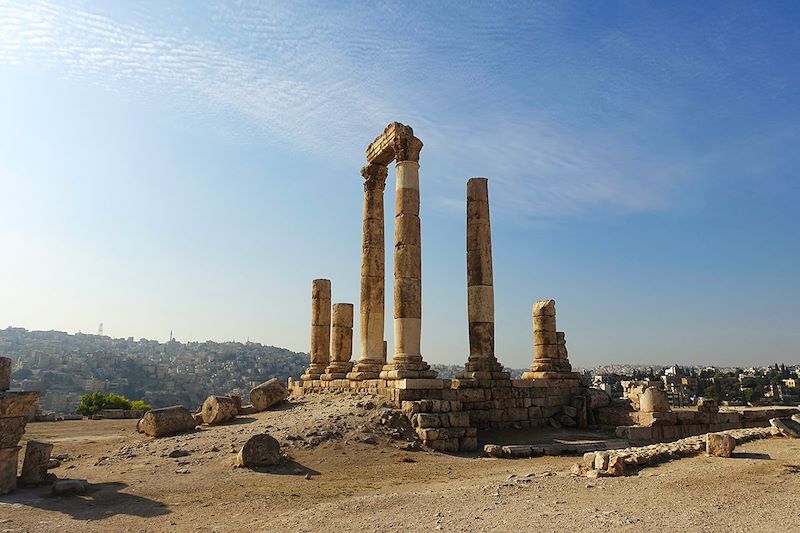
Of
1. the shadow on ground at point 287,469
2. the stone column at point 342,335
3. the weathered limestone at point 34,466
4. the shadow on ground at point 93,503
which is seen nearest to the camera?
the shadow on ground at point 93,503

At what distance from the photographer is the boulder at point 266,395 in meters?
20.1

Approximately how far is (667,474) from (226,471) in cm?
845

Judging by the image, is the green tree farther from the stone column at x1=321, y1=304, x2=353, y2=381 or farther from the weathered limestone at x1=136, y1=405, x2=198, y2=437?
the weathered limestone at x1=136, y1=405, x2=198, y2=437

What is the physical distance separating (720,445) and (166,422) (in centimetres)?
1433

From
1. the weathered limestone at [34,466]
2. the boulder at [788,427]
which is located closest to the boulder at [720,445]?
the boulder at [788,427]

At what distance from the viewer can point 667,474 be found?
9.76 m

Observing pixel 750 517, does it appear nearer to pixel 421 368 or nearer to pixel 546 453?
pixel 546 453

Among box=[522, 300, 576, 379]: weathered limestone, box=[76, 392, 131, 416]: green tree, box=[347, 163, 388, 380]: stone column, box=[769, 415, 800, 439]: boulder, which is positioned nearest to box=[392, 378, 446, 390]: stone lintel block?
box=[347, 163, 388, 380]: stone column

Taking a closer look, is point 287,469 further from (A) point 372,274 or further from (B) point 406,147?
(B) point 406,147

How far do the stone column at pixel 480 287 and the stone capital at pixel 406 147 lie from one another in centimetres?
263

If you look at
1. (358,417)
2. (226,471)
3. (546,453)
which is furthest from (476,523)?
(358,417)

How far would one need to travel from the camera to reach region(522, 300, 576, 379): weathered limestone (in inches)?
857

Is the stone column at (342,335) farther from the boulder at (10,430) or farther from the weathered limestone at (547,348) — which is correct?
the boulder at (10,430)

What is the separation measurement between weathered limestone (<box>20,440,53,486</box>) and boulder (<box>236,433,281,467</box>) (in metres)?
3.70
